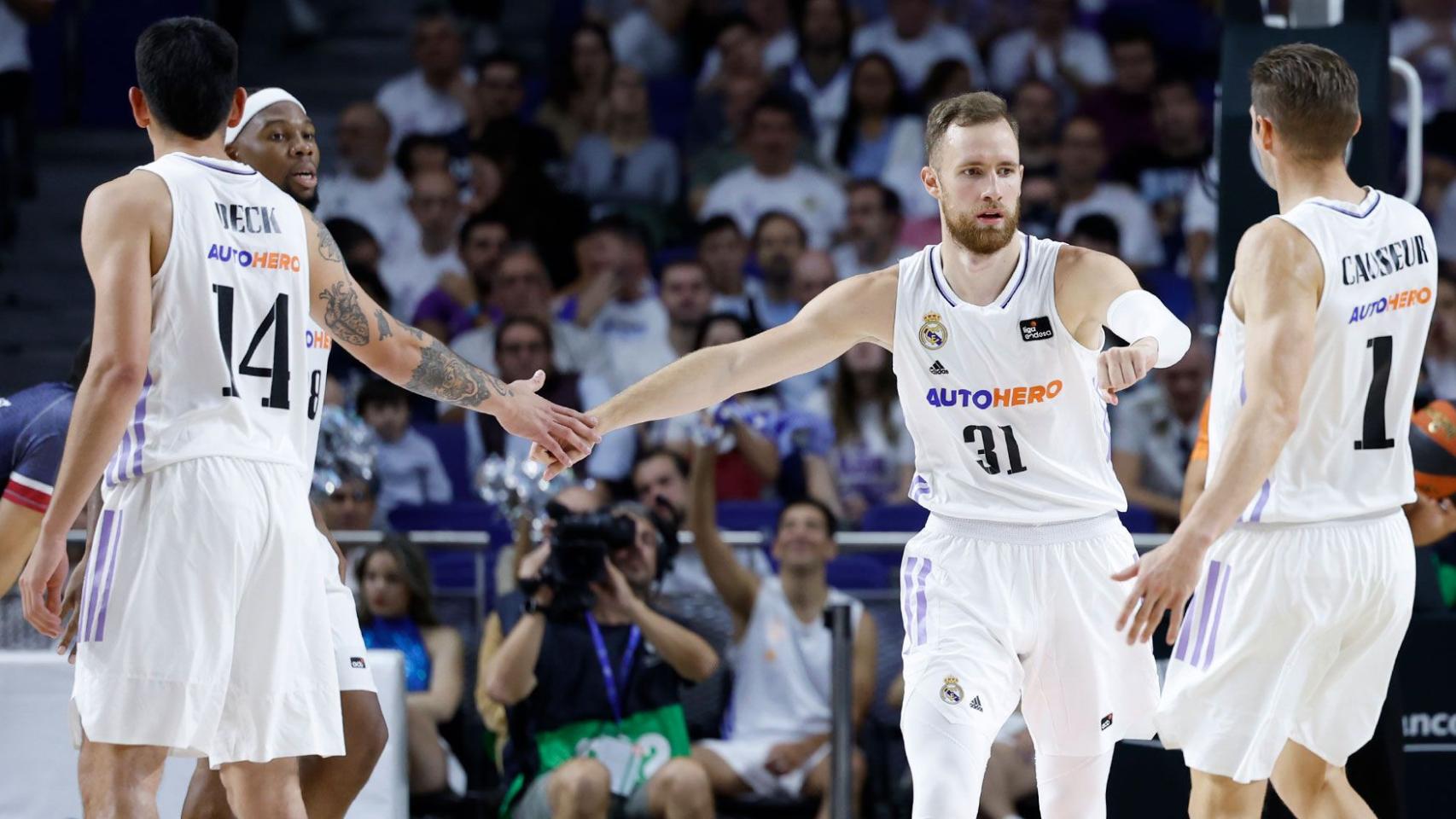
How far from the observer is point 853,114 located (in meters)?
11.8

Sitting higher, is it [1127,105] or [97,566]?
[1127,105]

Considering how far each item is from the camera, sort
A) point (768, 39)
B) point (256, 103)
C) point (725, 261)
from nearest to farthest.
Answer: point (256, 103) < point (725, 261) < point (768, 39)

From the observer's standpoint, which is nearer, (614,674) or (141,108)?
(141,108)

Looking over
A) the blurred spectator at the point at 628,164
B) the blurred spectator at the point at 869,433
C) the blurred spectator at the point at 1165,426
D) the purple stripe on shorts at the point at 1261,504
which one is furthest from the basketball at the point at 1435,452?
the blurred spectator at the point at 628,164

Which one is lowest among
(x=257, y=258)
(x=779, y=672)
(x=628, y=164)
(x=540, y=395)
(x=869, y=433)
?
(x=779, y=672)

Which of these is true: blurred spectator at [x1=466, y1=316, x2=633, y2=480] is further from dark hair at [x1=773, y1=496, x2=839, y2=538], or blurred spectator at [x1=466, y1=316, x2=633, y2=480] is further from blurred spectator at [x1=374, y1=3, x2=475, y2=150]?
blurred spectator at [x1=374, y1=3, x2=475, y2=150]

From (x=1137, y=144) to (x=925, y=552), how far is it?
7.21 meters

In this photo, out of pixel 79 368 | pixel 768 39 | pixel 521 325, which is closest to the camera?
pixel 79 368

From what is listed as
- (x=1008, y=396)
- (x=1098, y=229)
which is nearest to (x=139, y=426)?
(x=1008, y=396)

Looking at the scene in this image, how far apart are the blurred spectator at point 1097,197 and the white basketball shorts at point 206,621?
284 inches

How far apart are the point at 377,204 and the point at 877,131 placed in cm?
321

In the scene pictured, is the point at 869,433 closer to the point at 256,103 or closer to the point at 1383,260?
the point at 256,103

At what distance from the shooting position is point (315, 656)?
4910 millimetres

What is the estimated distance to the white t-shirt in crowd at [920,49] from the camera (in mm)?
12195
